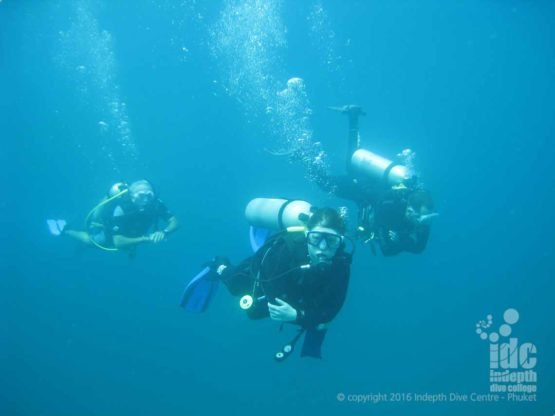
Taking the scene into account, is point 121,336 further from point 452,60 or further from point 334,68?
point 452,60

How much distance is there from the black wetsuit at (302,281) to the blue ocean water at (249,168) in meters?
8.59

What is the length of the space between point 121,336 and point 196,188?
1051 cm

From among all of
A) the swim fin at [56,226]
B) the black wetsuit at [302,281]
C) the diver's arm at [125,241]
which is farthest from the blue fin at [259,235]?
the swim fin at [56,226]

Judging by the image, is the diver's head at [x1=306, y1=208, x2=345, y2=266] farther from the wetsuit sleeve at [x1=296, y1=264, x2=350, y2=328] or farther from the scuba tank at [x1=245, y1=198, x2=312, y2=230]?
the scuba tank at [x1=245, y1=198, x2=312, y2=230]

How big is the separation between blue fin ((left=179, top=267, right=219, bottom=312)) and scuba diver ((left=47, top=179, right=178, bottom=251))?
1.38 meters

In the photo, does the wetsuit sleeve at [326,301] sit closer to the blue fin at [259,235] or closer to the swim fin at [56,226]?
the blue fin at [259,235]

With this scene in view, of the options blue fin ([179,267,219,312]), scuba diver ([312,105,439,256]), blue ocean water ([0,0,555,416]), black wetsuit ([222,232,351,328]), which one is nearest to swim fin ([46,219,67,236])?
blue ocean water ([0,0,555,416])

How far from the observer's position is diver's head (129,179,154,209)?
7781 mm

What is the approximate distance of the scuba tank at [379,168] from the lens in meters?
7.56

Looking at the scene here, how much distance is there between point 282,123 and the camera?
2061 cm

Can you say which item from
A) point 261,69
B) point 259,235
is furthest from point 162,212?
point 261,69

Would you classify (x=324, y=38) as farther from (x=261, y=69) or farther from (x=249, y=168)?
(x=249, y=168)

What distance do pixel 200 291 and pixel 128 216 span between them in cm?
247

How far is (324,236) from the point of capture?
411 cm
